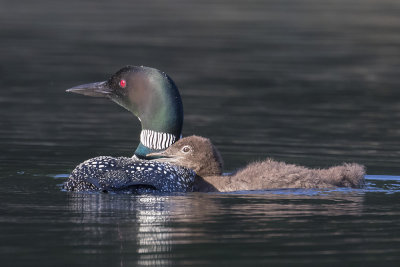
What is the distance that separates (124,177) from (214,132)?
12.8 feet

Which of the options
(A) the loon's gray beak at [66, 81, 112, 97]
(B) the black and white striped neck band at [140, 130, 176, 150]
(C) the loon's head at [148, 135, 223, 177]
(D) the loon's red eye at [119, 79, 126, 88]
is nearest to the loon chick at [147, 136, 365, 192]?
(C) the loon's head at [148, 135, 223, 177]

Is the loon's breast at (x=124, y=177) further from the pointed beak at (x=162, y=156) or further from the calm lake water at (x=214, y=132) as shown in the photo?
the pointed beak at (x=162, y=156)

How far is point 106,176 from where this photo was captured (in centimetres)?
905

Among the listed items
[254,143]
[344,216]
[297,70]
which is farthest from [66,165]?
[297,70]

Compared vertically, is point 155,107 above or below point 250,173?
above

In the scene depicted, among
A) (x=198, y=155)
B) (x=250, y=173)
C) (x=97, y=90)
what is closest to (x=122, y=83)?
(x=97, y=90)

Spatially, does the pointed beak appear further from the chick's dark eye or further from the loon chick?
the chick's dark eye

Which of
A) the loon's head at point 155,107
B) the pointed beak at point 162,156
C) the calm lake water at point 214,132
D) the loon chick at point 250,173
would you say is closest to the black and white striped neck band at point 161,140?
the loon's head at point 155,107

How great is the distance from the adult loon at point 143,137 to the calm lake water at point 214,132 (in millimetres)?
144

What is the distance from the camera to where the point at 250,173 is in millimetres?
9281

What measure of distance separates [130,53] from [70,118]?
24.6 ft

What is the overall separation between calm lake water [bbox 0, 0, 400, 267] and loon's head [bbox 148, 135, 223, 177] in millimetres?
391

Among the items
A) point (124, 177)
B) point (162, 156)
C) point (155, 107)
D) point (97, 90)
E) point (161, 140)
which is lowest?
point (124, 177)

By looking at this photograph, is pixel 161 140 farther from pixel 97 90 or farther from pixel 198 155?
pixel 97 90
